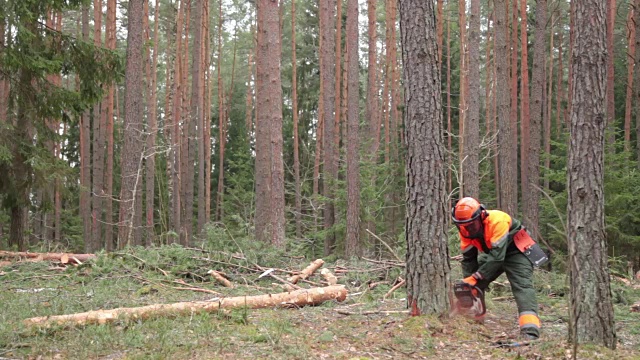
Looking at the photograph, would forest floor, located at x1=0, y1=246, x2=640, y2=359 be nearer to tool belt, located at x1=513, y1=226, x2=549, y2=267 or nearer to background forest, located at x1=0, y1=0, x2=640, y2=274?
tool belt, located at x1=513, y1=226, x2=549, y2=267

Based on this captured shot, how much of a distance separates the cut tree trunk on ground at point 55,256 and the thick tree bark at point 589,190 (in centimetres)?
839

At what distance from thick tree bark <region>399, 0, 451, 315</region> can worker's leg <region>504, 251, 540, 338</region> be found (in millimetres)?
855

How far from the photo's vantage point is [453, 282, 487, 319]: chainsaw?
22.0 ft

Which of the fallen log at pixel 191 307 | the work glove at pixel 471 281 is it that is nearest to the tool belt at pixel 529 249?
the work glove at pixel 471 281

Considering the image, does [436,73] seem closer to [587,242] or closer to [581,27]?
[581,27]

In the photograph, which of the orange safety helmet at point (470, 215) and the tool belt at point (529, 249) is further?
the tool belt at point (529, 249)

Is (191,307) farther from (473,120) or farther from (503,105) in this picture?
(503,105)

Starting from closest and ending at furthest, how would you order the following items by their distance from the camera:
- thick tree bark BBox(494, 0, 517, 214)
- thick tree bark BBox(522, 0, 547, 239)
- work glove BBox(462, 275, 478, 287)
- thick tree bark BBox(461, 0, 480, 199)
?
1. work glove BBox(462, 275, 478, 287)
2. thick tree bark BBox(461, 0, 480, 199)
3. thick tree bark BBox(494, 0, 517, 214)
4. thick tree bark BBox(522, 0, 547, 239)

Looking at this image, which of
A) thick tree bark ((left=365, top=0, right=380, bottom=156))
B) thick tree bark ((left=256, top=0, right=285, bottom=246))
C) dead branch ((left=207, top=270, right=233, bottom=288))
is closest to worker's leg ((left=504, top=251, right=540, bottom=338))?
dead branch ((left=207, top=270, right=233, bottom=288))

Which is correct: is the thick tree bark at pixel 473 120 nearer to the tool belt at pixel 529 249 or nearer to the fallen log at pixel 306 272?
the fallen log at pixel 306 272

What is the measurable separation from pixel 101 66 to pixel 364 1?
25275mm

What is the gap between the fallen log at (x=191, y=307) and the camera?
6.41m

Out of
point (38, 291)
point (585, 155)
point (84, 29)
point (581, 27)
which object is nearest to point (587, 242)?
point (585, 155)

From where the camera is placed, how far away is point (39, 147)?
13.5m
